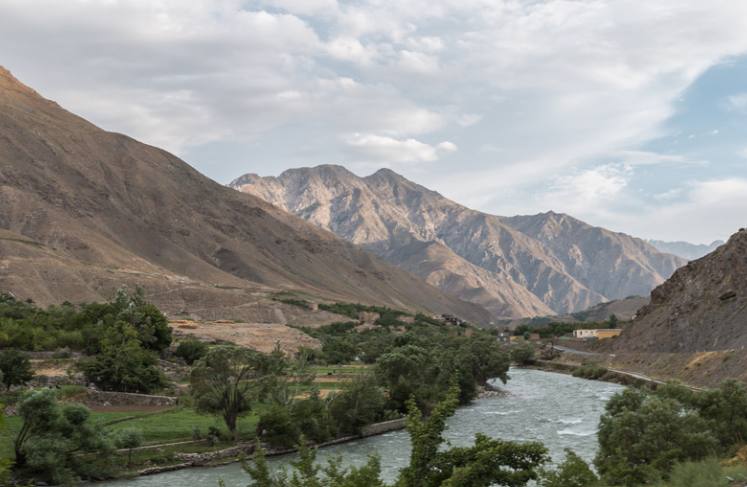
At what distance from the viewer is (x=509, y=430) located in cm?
4728

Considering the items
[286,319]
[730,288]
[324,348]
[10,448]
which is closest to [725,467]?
[10,448]

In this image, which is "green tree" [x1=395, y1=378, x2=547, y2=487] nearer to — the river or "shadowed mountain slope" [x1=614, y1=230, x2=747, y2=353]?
the river

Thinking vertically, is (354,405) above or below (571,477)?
below

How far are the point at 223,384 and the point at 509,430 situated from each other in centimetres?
2056

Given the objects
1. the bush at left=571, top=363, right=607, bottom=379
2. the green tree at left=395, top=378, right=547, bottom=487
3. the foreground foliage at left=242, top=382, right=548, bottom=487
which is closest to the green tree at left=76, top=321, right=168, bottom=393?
the foreground foliage at left=242, top=382, right=548, bottom=487

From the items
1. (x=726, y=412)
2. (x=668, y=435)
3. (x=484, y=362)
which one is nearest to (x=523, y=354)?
(x=484, y=362)

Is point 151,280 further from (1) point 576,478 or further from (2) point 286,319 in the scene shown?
(1) point 576,478

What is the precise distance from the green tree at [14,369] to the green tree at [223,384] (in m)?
13.6

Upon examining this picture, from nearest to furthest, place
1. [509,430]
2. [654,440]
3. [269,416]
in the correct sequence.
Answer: [654,440]
[269,416]
[509,430]

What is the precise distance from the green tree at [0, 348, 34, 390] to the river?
17762mm

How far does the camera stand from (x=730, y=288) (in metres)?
73.8

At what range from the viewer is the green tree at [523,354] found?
112625 millimetres

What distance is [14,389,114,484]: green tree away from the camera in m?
30.7

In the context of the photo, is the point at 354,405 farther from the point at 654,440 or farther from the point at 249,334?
the point at 249,334
